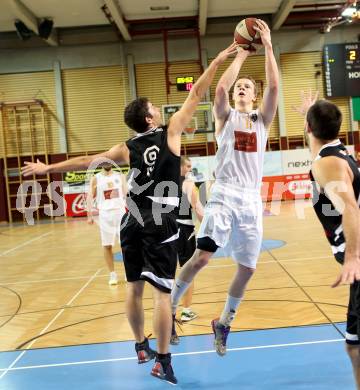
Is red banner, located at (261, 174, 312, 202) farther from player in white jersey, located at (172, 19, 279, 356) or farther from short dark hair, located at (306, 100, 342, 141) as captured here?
short dark hair, located at (306, 100, 342, 141)

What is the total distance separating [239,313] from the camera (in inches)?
209

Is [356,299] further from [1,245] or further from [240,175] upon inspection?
[1,245]

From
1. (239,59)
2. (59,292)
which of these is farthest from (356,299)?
(59,292)

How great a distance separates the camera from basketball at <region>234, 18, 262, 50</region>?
409 cm

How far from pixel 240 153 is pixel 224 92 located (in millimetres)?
513

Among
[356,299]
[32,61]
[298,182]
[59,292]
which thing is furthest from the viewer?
[32,61]

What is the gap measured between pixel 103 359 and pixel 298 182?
15196 millimetres

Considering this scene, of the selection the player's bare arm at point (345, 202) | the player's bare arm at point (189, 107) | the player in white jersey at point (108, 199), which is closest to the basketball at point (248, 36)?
the player's bare arm at point (189, 107)

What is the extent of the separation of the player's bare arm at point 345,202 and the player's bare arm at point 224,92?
4.90 feet

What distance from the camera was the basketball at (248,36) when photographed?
161 inches

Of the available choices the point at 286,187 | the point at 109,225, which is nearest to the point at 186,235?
the point at 109,225

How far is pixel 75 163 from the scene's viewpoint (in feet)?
11.9

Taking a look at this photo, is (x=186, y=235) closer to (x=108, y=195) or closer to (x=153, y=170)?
(x=153, y=170)

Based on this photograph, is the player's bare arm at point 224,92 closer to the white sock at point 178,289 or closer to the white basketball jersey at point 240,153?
the white basketball jersey at point 240,153
